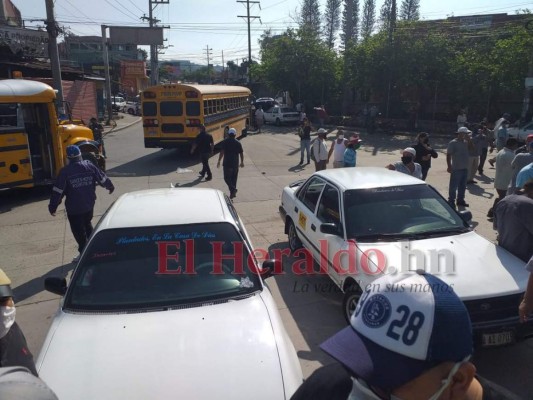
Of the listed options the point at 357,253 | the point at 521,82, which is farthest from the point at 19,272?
the point at 521,82

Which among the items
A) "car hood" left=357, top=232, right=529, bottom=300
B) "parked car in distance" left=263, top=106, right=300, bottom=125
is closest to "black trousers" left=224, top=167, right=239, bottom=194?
"car hood" left=357, top=232, right=529, bottom=300

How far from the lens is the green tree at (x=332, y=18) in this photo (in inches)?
2805

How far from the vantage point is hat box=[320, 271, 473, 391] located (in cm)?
117

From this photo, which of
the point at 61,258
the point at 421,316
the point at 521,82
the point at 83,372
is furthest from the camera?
the point at 521,82

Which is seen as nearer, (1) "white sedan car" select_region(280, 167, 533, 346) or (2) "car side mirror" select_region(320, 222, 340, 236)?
(1) "white sedan car" select_region(280, 167, 533, 346)

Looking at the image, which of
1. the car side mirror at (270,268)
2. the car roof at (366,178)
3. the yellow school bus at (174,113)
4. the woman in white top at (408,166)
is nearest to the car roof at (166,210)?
the car side mirror at (270,268)

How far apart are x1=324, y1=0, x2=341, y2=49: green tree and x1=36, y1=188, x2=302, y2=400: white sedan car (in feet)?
238

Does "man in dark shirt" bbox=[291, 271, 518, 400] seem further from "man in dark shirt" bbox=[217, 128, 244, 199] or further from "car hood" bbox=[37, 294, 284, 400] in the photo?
"man in dark shirt" bbox=[217, 128, 244, 199]

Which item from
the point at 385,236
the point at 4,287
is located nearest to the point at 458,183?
the point at 385,236

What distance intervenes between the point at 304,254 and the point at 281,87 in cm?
3219

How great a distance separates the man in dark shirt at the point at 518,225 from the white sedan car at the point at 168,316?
2.60 m

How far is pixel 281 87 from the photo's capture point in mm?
37312

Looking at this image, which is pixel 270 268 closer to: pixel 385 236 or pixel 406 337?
pixel 385 236

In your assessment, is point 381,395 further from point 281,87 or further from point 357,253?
point 281,87
